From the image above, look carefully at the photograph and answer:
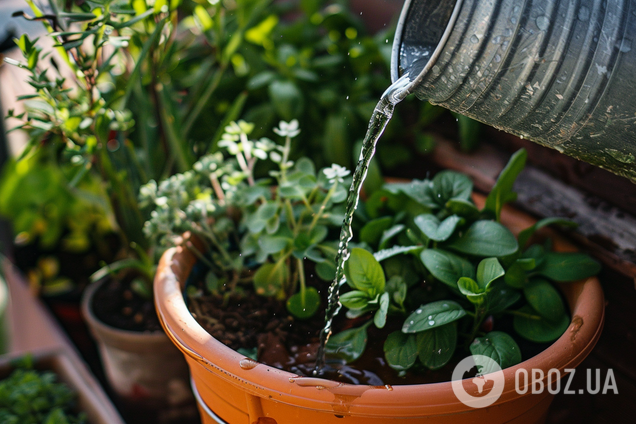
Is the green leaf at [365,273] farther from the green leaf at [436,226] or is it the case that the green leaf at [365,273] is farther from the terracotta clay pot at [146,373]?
the terracotta clay pot at [146,373]

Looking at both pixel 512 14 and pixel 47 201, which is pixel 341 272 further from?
pixel 47 201

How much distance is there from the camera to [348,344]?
0.69 meters

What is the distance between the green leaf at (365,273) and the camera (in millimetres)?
656

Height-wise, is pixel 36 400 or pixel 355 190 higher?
pixel 355 190

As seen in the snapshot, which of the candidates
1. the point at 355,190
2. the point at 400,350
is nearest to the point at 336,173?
A: the point at 355,190

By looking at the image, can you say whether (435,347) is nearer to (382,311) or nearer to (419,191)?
(382,311)

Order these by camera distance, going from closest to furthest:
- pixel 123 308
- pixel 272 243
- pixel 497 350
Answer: pixel 497 350, pixel 272 243, pixel 123 308

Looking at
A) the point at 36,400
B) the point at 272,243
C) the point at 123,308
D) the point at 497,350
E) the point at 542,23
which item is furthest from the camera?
the point at 123,308

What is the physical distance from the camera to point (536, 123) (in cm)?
54

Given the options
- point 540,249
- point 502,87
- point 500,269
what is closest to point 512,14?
point 502,87

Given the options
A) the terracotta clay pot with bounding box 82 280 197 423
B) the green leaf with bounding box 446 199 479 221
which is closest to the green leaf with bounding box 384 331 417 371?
the green leaf with bounding box 446 199 479 221

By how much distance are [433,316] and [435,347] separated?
43 mm

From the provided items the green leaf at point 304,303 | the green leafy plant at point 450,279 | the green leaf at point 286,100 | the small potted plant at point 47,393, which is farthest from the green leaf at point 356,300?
the small potted plant at point 47,393

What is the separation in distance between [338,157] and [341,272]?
1.39ft
